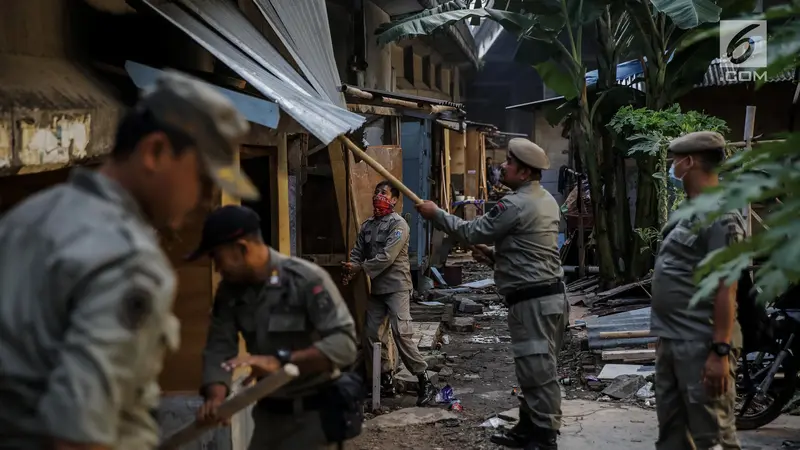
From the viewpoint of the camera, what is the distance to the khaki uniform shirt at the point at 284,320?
3135 mm

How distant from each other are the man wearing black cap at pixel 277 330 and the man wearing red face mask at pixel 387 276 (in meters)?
3.89

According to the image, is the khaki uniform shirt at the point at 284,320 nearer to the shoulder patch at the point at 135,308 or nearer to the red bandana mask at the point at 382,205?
the shoulder patch at the point at 135,308

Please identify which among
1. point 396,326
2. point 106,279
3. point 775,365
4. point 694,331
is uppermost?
point 106,279

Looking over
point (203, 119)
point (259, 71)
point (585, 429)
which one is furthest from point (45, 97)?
point (585, 429)

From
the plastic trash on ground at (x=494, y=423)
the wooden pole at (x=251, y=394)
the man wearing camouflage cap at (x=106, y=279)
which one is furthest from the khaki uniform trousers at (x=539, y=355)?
the man wearing camouflage cap at (x=106, y=279)

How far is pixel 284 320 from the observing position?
3.20 meters

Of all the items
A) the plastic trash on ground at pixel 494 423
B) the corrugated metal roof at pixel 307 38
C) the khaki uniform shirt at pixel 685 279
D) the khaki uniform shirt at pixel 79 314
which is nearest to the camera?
the khaki uniform shirt at pixel 79 314

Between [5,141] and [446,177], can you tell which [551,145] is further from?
[5,141]

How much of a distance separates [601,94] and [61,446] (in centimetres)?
1066

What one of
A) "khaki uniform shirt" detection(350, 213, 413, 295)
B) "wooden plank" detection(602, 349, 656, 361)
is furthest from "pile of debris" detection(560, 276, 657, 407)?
"khaki uniform shirt" detection(350, 213, 413, 295)

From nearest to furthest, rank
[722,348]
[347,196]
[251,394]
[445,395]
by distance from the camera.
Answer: [251,394] < [722,348] < [445,395] < [347,196]

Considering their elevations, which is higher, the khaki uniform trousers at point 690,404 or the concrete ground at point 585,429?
the khaki uniform trousers at point 690,404

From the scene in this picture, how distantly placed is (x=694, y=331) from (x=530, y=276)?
159 cm

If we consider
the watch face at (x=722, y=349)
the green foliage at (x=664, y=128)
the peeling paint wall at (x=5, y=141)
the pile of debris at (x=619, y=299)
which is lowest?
the pile of debris at (x=619, y=299)
